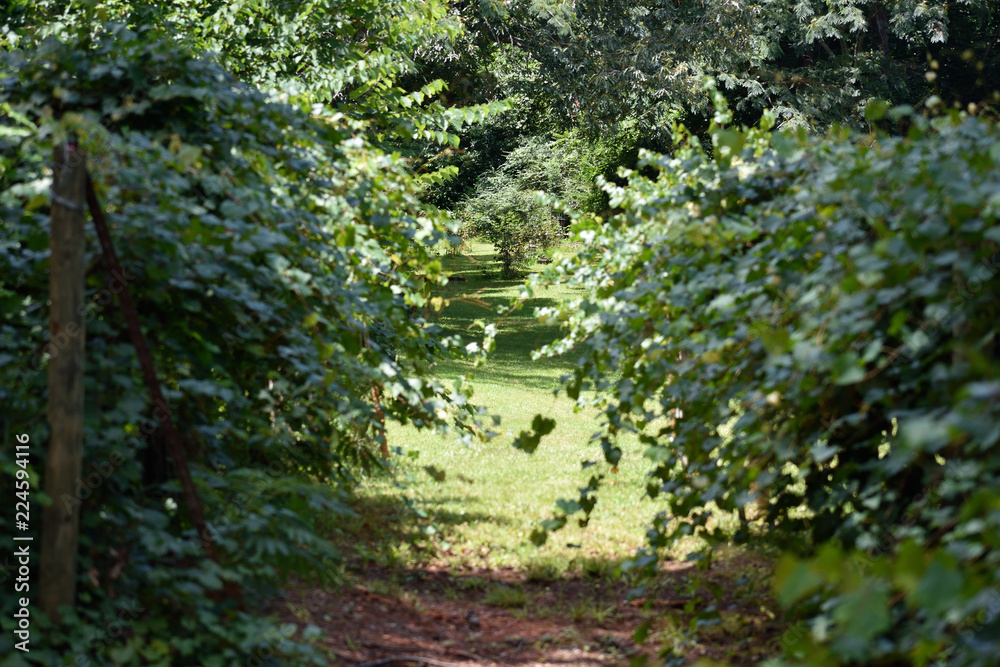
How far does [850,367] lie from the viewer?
207cm

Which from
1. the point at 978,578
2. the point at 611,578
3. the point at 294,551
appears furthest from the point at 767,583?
the point at 978,578

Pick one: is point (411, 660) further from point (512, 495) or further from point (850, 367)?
point (512, 495)

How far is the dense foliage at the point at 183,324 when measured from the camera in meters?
2.71

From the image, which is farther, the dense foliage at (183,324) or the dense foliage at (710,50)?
the dense foliage at (710,50)

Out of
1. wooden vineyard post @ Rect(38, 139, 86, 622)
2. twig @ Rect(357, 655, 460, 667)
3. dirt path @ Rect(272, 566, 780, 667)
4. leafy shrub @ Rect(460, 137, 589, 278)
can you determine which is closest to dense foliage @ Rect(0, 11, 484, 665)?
wooden vineyard post @ Rect(38, 139, 86, 622)

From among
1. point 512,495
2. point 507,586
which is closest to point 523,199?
point 512,495

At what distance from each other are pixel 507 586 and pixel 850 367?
135 inches

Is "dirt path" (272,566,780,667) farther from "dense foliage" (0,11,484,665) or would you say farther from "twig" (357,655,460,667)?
"dense foliage" (0,11,484,665)

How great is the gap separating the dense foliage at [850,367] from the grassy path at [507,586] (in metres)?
0.82

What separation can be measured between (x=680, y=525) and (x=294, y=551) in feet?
4.40

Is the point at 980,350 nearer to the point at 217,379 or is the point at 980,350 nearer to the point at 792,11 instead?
the point at 217,379

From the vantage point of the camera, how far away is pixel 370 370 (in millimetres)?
3742

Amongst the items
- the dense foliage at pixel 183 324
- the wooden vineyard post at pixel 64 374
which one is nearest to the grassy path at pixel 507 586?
the dense foliage at pixel 183 324

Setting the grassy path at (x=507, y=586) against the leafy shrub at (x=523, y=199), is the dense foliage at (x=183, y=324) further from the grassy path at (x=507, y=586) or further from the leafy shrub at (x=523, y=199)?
the leafy shrub at (x=523, y=199)
